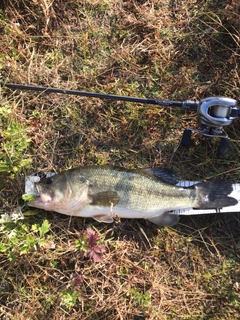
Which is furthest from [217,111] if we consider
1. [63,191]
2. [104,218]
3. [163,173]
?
[63,191]

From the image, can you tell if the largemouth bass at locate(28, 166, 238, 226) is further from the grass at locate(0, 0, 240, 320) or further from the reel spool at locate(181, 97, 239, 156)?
the reel spool at locate(181, 97, 239, 156)

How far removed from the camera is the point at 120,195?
3160mm

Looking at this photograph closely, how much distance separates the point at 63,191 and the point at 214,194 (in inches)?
54.9

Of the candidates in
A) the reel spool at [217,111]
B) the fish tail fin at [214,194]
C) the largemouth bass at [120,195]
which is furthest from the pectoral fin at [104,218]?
the reel spool at [217,111]

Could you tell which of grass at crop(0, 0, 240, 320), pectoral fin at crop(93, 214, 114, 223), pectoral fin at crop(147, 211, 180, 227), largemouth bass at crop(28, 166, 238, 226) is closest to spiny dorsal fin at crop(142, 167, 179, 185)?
largemouth bass at crop(28, 166, 238, 226)

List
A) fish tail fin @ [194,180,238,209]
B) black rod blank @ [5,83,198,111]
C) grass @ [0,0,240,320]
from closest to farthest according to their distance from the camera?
black rod blank @ [5,83,198,111], fish tail fin @ [194,180,238,209], grass @ [0,0,240,320]

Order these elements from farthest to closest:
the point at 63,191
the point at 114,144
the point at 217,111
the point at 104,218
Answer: the point at 114,144
the point at 104,218
the point at 63,191
the point at 217,111

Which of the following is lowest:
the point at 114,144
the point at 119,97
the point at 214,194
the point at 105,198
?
the point at 105,198

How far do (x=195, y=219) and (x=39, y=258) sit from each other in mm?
1560

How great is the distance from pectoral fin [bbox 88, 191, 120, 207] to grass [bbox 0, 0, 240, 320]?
1.03 feet

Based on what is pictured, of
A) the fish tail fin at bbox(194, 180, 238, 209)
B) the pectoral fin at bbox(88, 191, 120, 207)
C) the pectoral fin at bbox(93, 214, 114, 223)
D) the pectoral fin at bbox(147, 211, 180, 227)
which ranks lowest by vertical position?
the pectoral fin at bbox(93, 214, 114, 223)

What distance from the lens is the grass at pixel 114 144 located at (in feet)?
10.8

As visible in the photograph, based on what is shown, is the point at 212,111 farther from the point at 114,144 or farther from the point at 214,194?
the point at 114,144

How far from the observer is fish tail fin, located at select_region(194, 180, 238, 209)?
10.5 ft
